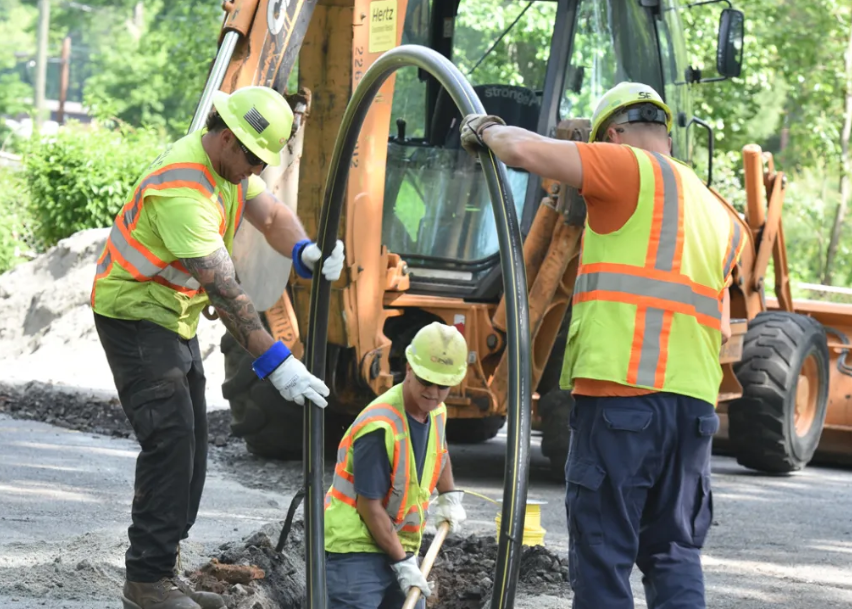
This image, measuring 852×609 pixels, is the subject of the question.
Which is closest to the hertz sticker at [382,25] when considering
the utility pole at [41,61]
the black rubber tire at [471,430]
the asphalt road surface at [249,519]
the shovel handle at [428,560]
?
the asphalt road surface at [249,519]

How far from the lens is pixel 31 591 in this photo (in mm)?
5281

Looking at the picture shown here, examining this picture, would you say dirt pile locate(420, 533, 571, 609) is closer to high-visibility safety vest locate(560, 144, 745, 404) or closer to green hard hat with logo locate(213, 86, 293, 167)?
high-visibility safety vest locate(560, 144, 745, 404)

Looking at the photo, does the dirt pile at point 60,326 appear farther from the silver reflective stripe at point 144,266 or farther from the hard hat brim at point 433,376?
the hard hat brim at point 433,376

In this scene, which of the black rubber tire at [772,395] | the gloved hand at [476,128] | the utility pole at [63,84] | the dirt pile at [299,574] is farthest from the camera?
the utility pole at [63,84]

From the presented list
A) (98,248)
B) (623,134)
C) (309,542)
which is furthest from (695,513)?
(98,248)

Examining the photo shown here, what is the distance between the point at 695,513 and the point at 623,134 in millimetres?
1203

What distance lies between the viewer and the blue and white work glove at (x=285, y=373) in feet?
15.6

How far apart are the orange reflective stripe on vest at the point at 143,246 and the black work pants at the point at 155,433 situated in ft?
0.62

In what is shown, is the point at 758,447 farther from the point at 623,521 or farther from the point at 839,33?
the point at 839,33

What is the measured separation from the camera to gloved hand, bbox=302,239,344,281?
5354 mm

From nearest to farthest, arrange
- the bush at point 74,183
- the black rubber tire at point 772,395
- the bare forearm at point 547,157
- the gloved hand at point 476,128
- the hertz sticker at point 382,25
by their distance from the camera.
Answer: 1. the bare forearm at point 547,157
2. the gloved hand at point 476,128
3. the hertz sticker at point 382,25
4. the black rubber tire at point 772,395
5. the bush at point 74,183

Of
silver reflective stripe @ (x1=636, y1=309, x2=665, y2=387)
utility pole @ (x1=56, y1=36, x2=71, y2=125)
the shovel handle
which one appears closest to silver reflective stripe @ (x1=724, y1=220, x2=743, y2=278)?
silver reflective stripe @ (x1=636, y1=309, x2=665, y2=387)

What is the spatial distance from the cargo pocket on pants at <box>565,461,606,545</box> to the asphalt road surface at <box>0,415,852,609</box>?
1761 millimetres

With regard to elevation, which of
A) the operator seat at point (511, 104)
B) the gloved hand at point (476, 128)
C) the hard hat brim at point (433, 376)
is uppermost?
the operator seat at point (511, 104)
